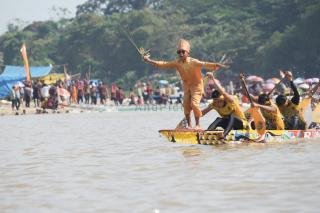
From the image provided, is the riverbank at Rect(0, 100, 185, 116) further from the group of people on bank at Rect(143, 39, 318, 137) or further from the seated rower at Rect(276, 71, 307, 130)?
the seated rower at Rect(276, 71, 307, 130)

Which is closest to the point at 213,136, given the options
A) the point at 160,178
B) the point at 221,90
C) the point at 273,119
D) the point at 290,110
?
the point at 221,90

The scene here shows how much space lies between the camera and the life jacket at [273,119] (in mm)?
18453

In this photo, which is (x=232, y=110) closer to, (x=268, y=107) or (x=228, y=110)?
(x=228, y=110)

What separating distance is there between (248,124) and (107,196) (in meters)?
7.48

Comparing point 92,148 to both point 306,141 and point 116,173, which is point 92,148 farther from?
point 116,173

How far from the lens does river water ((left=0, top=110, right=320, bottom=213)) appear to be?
10.4 m

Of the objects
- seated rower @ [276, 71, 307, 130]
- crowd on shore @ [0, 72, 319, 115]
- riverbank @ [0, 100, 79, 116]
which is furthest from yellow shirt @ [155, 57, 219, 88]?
riverbank @ [0, 100, 79, 116]

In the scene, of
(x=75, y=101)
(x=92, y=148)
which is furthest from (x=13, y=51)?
(x=92, y=148)

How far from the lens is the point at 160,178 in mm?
12719

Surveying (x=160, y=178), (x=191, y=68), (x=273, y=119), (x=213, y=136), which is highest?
(x=191, y=68)

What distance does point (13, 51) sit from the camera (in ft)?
353

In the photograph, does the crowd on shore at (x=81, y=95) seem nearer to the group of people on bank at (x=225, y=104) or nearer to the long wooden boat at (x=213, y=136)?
the group of people on bank at (x=225, y=104)

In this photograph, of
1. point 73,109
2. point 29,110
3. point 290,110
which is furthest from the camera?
point 73,109

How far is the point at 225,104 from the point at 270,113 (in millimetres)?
881
